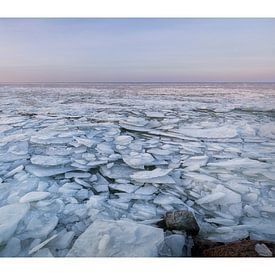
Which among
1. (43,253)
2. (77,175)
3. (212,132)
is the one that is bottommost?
(43,253)

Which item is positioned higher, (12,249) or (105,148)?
(105,148)

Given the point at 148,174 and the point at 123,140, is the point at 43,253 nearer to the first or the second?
the point at 148,174

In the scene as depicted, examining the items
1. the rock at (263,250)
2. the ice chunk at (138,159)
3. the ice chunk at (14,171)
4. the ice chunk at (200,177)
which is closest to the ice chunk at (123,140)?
the ice chunk at (138,159)

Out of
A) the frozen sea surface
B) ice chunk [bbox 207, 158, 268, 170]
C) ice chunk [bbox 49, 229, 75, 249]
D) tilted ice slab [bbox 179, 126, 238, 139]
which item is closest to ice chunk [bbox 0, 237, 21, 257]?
the frozen sea surface

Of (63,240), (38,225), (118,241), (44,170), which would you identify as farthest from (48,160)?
(118,241)

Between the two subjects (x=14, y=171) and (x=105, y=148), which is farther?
(x=105, y=148)

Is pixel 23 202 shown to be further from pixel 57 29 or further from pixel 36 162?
pixel 57 29

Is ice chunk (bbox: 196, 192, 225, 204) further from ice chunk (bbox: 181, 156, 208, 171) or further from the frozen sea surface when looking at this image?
ice chunk (bbox: 181, 156, 208, 171)

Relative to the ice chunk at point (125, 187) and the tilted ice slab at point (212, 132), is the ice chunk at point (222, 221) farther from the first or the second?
the tilted ice slab at point (212, 132)
